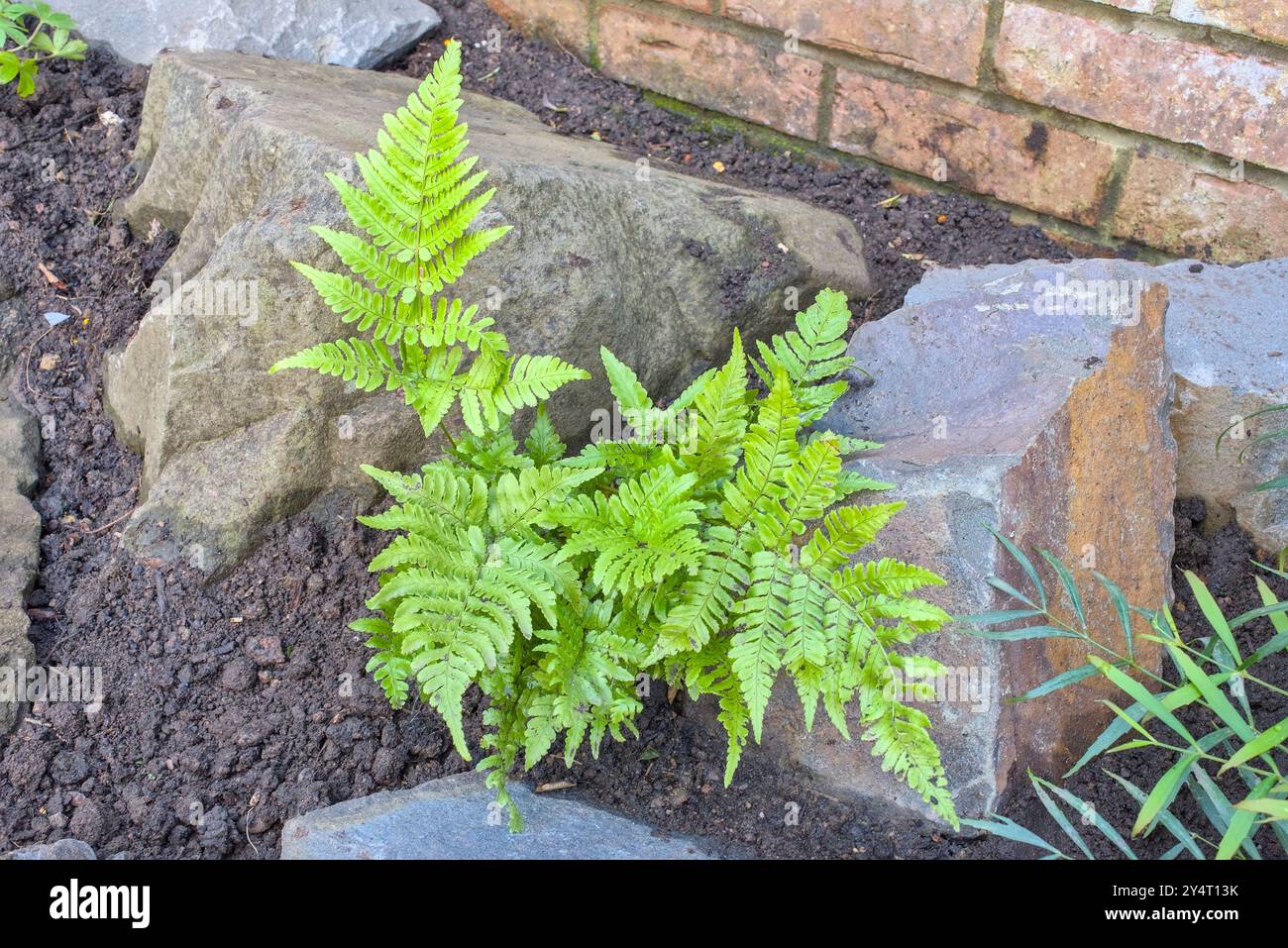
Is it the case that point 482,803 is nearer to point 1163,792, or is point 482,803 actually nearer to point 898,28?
point 1163,792

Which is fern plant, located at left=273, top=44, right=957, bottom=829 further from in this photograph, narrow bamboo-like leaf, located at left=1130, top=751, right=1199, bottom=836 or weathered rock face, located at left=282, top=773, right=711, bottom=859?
narrow bamboo-like leaf, located at left=1130, top=751, right=1199, bottom=836

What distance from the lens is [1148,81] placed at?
3586 mm

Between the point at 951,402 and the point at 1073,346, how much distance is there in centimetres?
34

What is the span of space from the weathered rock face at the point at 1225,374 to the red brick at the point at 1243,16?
2.24ft

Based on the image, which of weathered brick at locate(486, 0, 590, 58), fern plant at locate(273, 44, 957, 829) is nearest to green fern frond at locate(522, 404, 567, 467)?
fern plant at locate(273, 44, 957, 829)

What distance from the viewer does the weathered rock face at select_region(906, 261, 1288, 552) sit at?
128 inches

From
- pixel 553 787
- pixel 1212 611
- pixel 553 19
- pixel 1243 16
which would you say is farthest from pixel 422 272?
pixel 1243 16

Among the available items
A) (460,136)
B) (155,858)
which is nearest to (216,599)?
(155,858)

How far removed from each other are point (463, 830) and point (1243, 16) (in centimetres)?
309

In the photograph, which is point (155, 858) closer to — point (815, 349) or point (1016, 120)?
point (815, 349)

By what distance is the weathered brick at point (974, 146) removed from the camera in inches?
151

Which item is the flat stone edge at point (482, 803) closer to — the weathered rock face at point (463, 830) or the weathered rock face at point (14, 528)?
the weathered rock face at point (463, 830)

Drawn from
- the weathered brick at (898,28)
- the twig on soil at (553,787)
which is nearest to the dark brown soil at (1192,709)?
the twig on soil at (553,787)

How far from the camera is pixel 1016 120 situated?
12.6ft
